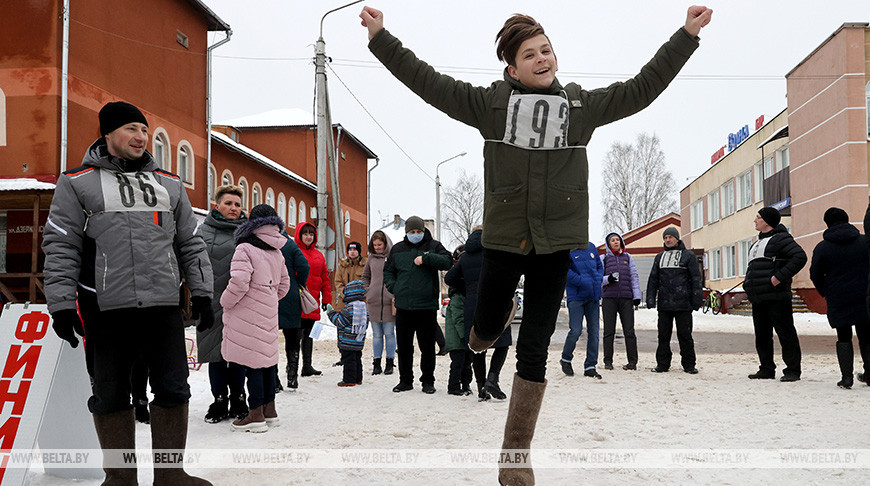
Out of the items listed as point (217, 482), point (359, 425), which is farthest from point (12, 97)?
point (217, 482)

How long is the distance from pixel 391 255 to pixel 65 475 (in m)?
5.09

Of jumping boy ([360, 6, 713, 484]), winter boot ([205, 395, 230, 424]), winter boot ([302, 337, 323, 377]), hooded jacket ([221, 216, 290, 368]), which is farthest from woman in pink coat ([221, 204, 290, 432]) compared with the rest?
winter boot ([302, 337, 323, 377])

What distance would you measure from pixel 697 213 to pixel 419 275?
44.5 meters

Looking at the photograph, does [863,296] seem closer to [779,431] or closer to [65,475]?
[779,431]

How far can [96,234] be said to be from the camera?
3.48m

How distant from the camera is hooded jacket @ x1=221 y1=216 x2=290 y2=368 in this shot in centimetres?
586

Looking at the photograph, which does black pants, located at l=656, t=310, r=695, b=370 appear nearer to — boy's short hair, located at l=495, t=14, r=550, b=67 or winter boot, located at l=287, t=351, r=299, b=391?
winter boot, located at l=287, t=351, r=299, b=391

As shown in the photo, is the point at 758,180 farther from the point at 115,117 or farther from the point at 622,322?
the point at 115,117

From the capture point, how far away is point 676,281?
10055mm

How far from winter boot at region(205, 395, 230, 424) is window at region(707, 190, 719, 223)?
42375 millimetres

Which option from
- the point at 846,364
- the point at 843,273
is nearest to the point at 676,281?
the point at 843,273

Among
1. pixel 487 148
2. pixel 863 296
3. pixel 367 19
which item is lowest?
pixel 863 296

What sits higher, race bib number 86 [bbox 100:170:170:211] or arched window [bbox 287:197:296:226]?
arched window [bbox 287:197:296:226]

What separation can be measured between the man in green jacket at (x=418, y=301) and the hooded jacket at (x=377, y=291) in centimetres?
148
